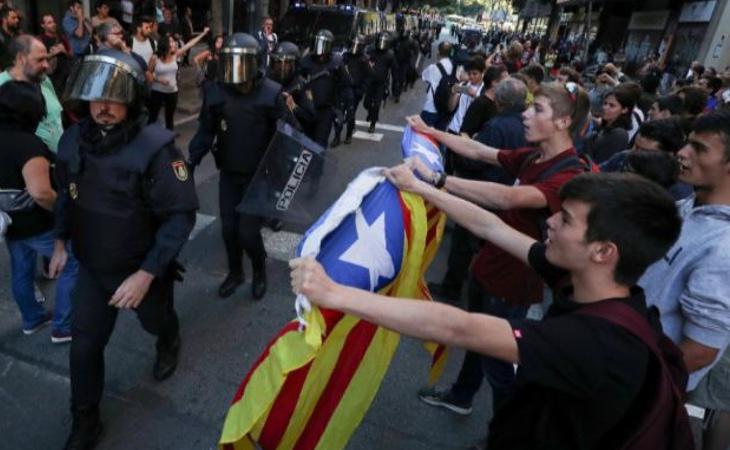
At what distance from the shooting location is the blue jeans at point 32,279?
9.45 ft

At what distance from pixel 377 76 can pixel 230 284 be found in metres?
6.64

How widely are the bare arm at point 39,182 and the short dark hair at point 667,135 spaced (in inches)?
142

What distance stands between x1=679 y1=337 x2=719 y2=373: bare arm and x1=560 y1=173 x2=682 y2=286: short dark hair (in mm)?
768

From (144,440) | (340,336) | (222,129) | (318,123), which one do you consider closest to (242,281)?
(222,129)

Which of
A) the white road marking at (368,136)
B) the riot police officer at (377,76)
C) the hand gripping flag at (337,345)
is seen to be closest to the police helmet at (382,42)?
the riot police officer at (377,76)

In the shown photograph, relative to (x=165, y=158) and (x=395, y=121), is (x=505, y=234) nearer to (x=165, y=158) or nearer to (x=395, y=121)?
(x=165, y=158)

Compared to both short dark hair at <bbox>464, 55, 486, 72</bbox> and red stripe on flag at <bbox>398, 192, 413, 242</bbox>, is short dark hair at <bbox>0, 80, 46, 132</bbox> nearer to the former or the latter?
red stripe on flag at <bbox>398, 192, 413, 242</bbox>

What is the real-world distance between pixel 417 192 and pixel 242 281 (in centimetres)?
256

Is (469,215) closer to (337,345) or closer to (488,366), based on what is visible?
(337,345)

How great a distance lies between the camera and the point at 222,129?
3.57m

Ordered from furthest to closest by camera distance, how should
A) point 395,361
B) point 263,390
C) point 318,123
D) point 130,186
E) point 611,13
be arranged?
point 611,13 < point 318,123 < point 395,361 < point 130,186 < point 263,390

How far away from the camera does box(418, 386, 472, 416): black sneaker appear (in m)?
2.95

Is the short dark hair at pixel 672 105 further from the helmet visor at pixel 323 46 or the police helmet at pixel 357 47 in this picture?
the police helmet at pixel 357 47

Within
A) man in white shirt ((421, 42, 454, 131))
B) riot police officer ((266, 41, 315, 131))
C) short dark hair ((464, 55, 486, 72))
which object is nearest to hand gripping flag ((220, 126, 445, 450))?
riot police officer ((266, 41, 315, 131))
